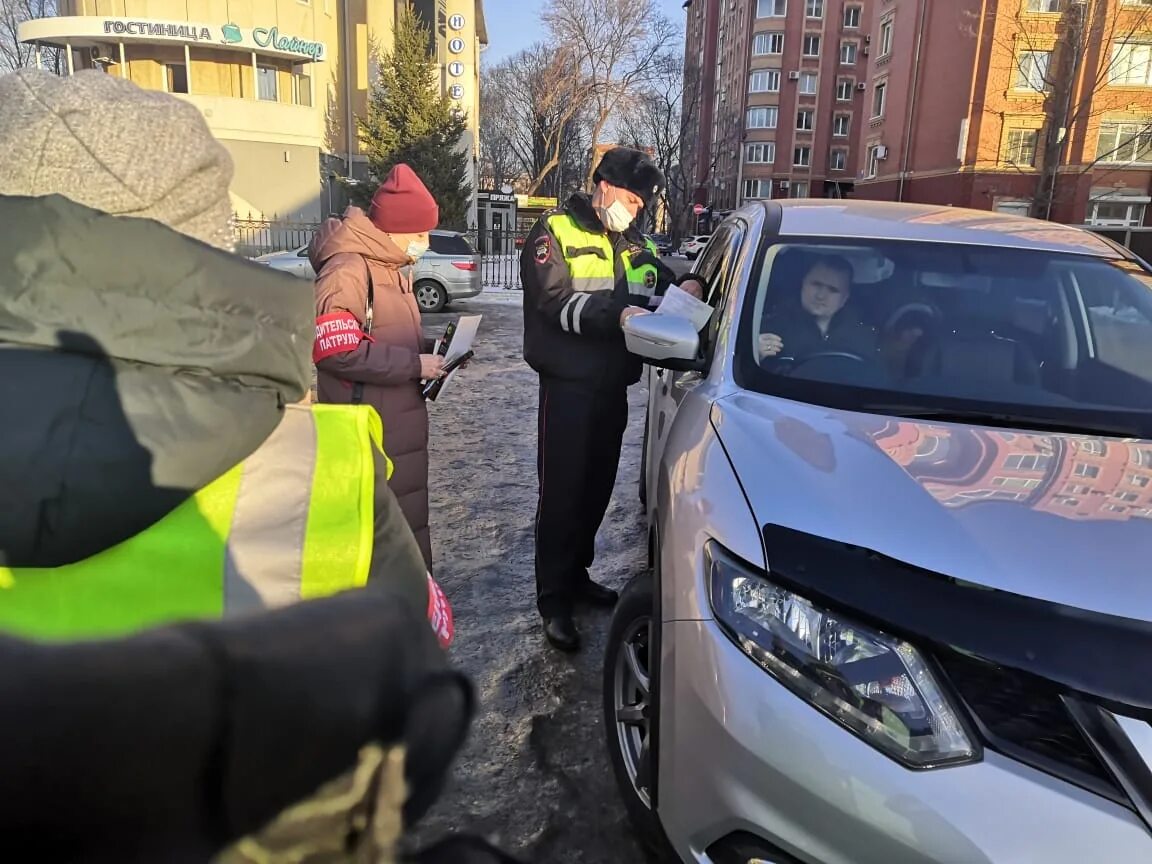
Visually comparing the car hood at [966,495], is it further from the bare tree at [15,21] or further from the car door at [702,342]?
the bare tree at [15,21]

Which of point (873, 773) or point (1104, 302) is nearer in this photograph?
point (873, 773)

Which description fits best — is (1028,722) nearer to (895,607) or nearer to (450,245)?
(895,607)

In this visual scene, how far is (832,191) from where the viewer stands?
195ft

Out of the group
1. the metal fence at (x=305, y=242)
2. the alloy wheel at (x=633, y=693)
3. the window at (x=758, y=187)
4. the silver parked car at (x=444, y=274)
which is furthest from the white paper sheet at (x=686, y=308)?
the window at (x=758, y=187)

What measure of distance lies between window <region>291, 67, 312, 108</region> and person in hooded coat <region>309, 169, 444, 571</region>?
32.5 meters

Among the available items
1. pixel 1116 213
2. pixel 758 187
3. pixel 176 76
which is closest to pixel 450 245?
pixel 176 76

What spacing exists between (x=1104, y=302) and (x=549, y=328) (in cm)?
204

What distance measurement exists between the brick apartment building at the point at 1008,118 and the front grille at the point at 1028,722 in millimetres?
30823

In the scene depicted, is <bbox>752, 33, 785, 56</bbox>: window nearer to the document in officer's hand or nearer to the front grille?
the document in officer's hand

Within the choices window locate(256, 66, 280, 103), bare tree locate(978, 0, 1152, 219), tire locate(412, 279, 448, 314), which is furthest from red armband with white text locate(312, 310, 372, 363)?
window locate(256, 66, 280, 103)

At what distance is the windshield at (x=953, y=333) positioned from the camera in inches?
96.7

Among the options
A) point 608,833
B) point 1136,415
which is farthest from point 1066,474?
point 608,833

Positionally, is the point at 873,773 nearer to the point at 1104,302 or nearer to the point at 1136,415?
the point at 1136,415

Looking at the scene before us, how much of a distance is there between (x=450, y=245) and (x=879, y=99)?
A: 34192 mm
